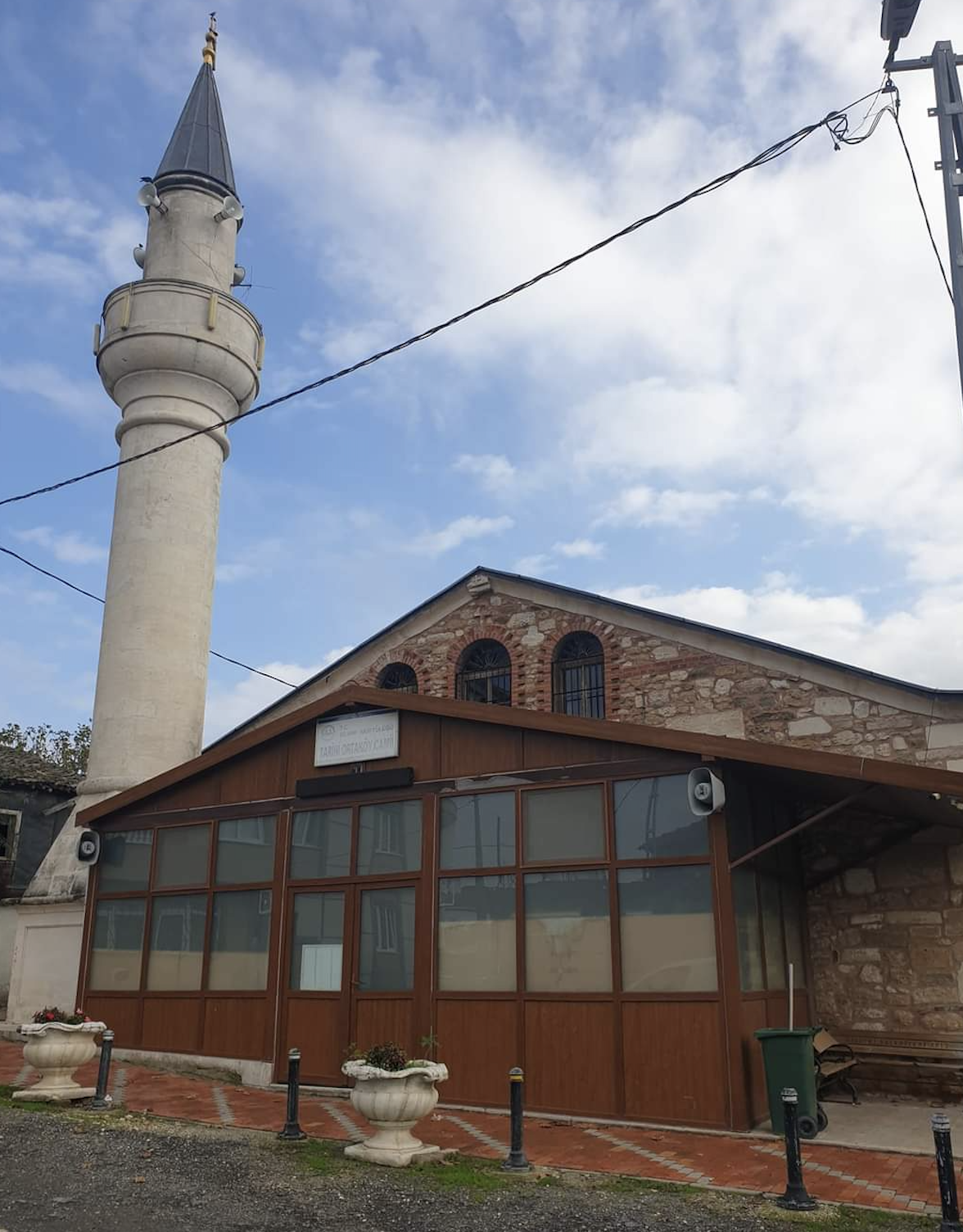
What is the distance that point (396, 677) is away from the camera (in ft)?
52.9

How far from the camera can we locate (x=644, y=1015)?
29.3 feet

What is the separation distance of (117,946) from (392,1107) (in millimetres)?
6242

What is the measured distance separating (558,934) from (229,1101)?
357cm

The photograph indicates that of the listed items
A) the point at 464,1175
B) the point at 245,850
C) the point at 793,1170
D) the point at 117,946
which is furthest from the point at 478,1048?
the point at 117,946

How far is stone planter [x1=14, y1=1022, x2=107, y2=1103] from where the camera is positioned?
9.62 meters

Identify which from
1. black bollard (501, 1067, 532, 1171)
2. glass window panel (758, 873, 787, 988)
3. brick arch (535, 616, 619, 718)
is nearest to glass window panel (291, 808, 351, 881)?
black bollard (501, 1067, 532, 1171)

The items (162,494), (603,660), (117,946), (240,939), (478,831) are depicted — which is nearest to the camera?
(478,831)

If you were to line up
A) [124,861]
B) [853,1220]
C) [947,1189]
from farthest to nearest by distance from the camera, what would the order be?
[124,861]
[853,1220]
[947,1189]

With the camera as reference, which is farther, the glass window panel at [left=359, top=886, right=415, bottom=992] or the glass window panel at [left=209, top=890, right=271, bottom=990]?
the glass window panel at [left=209, top=890, right=271, bottom=990]

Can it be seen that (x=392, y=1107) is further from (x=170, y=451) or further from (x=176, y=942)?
(x=170, y=451)

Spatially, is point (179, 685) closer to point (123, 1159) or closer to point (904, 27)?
point (123, 1159)

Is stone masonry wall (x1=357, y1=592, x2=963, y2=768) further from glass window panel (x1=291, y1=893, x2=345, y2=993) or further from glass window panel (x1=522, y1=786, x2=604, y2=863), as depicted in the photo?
glass window panel (x1=291, y1=893, x2=345, y2=993)

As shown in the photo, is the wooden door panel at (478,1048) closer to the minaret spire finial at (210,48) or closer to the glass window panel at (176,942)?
the glass window panel at (176,942)

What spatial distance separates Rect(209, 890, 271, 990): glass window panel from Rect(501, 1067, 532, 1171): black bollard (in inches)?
181
